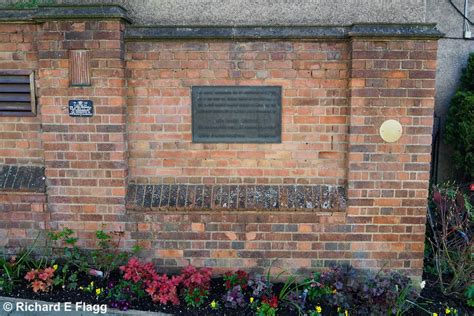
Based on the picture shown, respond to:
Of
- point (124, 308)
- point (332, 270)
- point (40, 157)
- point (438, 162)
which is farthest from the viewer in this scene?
point (438, 162)

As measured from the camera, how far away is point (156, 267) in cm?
395

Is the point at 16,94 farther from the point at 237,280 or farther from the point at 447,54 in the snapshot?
the point at 447,54

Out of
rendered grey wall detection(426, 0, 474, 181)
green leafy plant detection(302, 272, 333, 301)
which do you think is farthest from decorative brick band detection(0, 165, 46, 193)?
rendered grey wall detection(426, 0, 474, 181)

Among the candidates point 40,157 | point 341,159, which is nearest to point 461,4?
point 341,159

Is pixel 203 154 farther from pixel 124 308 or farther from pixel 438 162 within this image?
pixel 438 162

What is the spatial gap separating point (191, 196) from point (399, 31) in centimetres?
222

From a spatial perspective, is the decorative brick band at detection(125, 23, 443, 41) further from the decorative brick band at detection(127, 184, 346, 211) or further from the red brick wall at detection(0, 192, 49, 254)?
the red brick wall at detection(0, 192, 49, 254)

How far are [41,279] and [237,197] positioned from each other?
175cm

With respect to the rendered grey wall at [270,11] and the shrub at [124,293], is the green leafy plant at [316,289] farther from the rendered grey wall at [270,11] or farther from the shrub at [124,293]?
the rendered grey wall at [270,11]

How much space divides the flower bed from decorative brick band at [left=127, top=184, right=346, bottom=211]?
471 mm

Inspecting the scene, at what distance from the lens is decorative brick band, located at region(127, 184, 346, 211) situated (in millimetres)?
3803

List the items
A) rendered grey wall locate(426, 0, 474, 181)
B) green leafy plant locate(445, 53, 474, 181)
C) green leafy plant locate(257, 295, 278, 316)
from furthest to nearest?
1. rendered grey wall locate(426, 0, 474, 181)
2. green leafy plant locate(445, 53, 474, 181)
3. green leafy plant locate(257, 295, 278, 316)

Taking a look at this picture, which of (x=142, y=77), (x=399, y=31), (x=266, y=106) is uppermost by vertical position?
(x=399, y=31)

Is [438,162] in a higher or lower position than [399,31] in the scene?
lower
